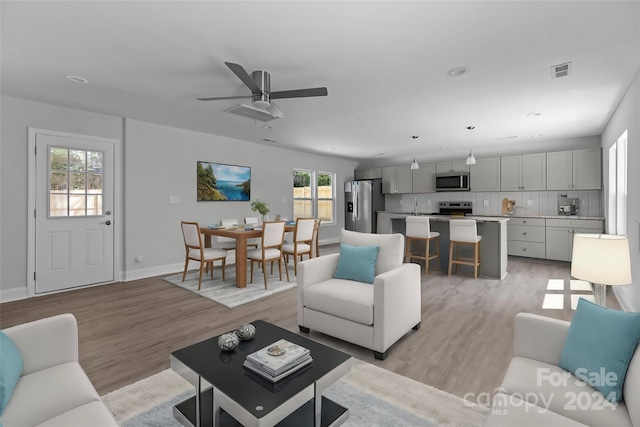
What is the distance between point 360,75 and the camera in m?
3.12

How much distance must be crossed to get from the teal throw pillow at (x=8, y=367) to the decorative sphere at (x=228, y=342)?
806 millimetres

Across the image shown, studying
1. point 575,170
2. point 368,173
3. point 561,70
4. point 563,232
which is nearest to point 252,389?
point 561,70

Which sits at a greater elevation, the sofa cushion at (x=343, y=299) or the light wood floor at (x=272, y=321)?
the sofa cushion at (x=343, y=299)

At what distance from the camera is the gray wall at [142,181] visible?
382 cm

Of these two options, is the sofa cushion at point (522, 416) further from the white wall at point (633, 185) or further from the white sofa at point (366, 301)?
the white wall at point (633, 185)

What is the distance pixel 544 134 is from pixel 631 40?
3.76 meters

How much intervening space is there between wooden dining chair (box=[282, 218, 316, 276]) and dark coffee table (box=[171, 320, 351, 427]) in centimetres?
307

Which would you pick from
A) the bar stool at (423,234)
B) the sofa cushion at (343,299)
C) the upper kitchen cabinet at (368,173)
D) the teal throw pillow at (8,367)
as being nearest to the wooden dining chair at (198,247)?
the sofa cushion at (343,299)

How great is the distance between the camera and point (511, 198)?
6996 millimetres

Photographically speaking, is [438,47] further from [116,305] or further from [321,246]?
[321,246]

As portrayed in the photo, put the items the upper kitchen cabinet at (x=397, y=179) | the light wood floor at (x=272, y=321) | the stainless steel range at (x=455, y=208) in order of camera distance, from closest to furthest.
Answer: the light wood floor at (x=272, y=321), the stainless steel range at (x=455, y=208), the upper kitchen cabinet at (x=397, y=179)

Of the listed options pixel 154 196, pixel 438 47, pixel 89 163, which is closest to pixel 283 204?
pixel 154 196

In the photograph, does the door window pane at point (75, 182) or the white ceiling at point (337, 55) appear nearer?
the white ceiling at point (337, 55)

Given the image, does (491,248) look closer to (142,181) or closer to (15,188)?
(142,181)
